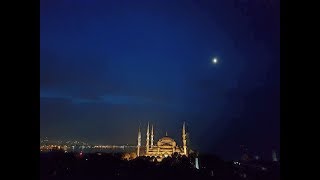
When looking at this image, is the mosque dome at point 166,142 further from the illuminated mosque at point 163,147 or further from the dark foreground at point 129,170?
the dark foreground at point 129,170

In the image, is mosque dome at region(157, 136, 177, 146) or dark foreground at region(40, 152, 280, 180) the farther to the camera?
mosque dome at region(157, 136, 177, 146)

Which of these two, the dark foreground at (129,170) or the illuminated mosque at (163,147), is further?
the illuminated mosque at (163,147)

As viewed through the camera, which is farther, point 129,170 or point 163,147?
point 163,147

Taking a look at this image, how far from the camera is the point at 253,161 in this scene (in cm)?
4562

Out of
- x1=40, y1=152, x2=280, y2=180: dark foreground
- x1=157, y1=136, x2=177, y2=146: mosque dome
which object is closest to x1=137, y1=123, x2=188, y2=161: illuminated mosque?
x1=157, y1=136, x2=177, y2=146: mosque dome

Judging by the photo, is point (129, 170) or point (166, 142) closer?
point (129, 170)

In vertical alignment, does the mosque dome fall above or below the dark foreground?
above

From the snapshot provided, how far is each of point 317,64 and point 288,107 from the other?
22cm

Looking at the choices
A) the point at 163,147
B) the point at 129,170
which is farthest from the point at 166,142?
the point at 129,170

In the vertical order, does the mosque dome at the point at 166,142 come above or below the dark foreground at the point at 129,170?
above

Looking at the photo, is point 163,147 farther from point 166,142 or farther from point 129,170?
point 129,170

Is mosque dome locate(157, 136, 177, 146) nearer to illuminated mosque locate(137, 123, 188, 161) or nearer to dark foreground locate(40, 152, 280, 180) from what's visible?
illuminated mosque locate(137, 123, 188, 161)

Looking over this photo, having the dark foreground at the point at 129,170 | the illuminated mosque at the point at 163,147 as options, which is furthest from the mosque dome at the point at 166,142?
the dark foreground at the point at 129,170
